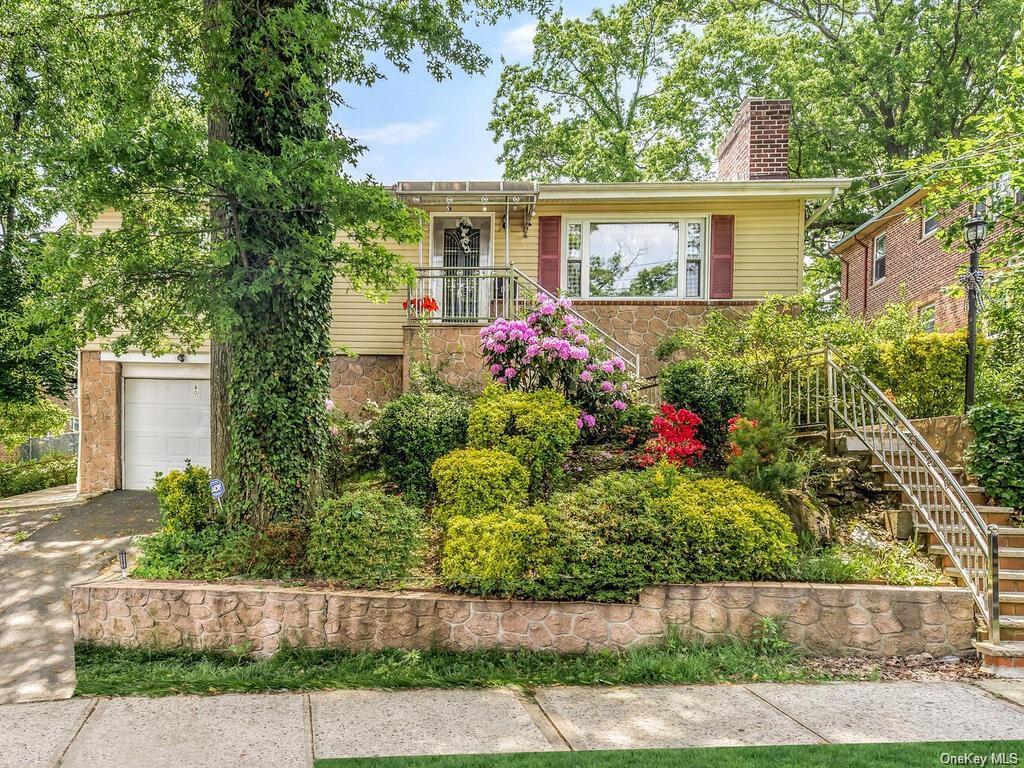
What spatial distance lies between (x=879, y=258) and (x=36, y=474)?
69.2 feet

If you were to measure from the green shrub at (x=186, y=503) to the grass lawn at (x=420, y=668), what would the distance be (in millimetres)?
1417

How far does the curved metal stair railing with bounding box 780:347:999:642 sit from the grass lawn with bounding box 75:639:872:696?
1618mm

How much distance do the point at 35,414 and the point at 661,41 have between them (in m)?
21.6

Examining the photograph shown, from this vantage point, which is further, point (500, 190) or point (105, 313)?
point (500, 190)

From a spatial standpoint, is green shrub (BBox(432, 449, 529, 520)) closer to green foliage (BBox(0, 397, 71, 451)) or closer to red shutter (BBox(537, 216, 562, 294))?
red shutter (BBox(537, 216, 562, 294))

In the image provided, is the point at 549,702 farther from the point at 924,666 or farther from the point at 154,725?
the point at 924,666

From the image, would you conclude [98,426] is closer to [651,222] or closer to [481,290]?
[481,290]

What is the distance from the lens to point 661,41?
2164 cm

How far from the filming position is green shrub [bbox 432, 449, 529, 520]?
18.5ft

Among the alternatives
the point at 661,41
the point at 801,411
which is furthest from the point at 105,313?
the point at 661,41

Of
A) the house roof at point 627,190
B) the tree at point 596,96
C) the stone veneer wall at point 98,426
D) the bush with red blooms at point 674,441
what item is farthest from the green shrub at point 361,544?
the tree at point 596,96

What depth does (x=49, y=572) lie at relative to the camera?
22.6 ft

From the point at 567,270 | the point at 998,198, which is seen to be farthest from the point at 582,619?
the point at 998,198

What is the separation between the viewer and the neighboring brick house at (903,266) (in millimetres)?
12867
